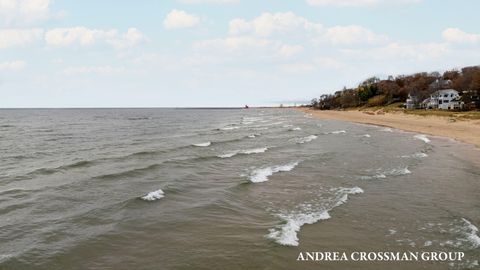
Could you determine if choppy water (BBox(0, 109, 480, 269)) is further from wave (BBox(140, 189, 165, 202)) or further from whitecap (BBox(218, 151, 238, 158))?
whitecap (BBox(218, 151, 238, 158))

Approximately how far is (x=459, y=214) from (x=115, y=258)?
36.7 feet

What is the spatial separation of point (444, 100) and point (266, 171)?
3712 inches

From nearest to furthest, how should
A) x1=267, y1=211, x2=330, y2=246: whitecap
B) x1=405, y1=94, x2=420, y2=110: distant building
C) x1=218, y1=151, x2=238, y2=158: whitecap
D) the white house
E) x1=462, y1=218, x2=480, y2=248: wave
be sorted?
x1=462, y1=218, x2=480, y2=248: wave, x1=267, y1=211, x2=330, y2=246: whitecap, x1=218, y1=151, x2=238, y2=158: whitecap, the white house, x1=405, y1=94, x2=420, y2=110: distant building

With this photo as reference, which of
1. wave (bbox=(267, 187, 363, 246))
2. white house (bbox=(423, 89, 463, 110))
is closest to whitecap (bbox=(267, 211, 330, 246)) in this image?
wave (bbox=(267, 187, 363, 246))

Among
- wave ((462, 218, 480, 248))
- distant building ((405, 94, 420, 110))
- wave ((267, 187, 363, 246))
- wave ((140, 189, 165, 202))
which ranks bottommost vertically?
wave ((462, 218, 480, 248))

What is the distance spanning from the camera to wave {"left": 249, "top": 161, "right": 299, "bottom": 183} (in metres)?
20.7

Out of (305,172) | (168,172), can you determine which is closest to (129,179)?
(168,172)

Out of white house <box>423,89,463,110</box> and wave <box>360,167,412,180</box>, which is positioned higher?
white house <box>423,89,463,110</box>

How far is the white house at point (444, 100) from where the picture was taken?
3741 inches

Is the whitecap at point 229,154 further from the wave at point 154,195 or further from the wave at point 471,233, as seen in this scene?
the wave at point 471,233

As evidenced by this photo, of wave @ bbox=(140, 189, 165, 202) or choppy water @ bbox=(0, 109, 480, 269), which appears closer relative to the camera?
choppy water @ bbox=(0, 109, 480, 269)

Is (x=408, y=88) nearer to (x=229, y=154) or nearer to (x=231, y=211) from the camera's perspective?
(x=229, y=154)

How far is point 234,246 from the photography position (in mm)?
10938

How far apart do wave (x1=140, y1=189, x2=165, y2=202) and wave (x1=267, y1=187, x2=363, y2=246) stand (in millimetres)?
5623
